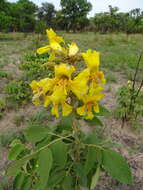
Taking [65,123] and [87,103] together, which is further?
[65,123]

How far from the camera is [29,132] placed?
2.81 ft

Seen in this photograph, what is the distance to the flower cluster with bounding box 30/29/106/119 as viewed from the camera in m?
0.68

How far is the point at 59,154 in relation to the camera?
79 centimetres

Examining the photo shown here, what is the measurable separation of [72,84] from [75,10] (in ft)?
82.9

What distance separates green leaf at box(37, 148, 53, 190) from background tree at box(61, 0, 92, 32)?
80.0ft

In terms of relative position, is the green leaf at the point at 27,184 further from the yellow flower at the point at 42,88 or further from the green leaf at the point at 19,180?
the yellow flower at the point at 42,88

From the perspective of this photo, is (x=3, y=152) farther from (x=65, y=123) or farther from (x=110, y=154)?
(x=110, y=154)

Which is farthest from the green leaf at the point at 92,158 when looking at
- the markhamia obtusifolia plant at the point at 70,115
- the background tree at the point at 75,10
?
the background tree at the point at 75,10

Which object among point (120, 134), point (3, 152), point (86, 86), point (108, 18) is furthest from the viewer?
point (108, 18)

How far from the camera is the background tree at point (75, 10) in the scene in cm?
2321

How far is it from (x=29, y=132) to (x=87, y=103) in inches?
12.3

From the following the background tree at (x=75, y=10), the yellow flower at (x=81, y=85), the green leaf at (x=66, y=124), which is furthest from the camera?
the background tree at (x=75, y=10)

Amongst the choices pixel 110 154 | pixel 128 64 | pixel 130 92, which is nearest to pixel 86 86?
pixel 110 154

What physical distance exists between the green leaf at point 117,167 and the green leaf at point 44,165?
0.82 feet
